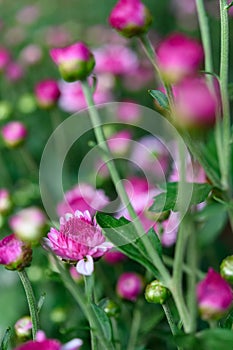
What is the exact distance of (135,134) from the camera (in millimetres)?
1436

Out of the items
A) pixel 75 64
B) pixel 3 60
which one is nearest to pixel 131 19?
pixel 75 64

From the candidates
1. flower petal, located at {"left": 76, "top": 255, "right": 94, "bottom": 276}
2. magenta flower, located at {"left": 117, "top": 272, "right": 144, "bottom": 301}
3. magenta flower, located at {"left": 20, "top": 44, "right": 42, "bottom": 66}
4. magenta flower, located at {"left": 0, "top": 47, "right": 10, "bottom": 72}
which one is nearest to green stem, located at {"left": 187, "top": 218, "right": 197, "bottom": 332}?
flower petal, located at {"left": 76, "top": 255, "right": 94, "bottom": 276}

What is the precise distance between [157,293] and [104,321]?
64 mm

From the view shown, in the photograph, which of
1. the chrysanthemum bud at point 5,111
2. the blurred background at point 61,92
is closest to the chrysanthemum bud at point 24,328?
the blurred background at point 61,92

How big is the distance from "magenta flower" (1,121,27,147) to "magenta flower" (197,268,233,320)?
67 centimetres

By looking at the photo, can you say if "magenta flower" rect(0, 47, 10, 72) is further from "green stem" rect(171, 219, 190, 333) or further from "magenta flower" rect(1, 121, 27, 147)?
"green stem" rect(171, 219, 190, 333)

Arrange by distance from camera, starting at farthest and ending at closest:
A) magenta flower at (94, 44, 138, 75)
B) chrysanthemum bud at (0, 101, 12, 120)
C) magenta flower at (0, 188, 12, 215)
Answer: magenta flower at (94, 44, 138, 75) < chrysanthemum bud at (0, 101, 12, 120) < magenta flower at (0, 188, 12, 215)

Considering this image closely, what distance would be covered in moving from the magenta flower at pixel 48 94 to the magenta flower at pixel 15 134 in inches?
2.2

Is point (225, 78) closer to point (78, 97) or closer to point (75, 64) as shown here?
point (75, 64)

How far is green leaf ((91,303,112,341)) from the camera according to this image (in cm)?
58

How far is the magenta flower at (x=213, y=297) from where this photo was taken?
0.51 metres

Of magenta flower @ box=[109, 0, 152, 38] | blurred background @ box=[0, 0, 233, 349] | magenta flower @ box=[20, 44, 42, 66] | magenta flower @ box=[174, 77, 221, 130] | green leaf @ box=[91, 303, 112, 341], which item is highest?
magenta flower @ box=[174, 77, 221, 130]

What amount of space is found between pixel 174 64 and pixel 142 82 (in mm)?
1051

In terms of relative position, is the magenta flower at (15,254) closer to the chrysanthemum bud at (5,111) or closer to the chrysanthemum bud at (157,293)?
the chrysanthemum bud at (157,293)
